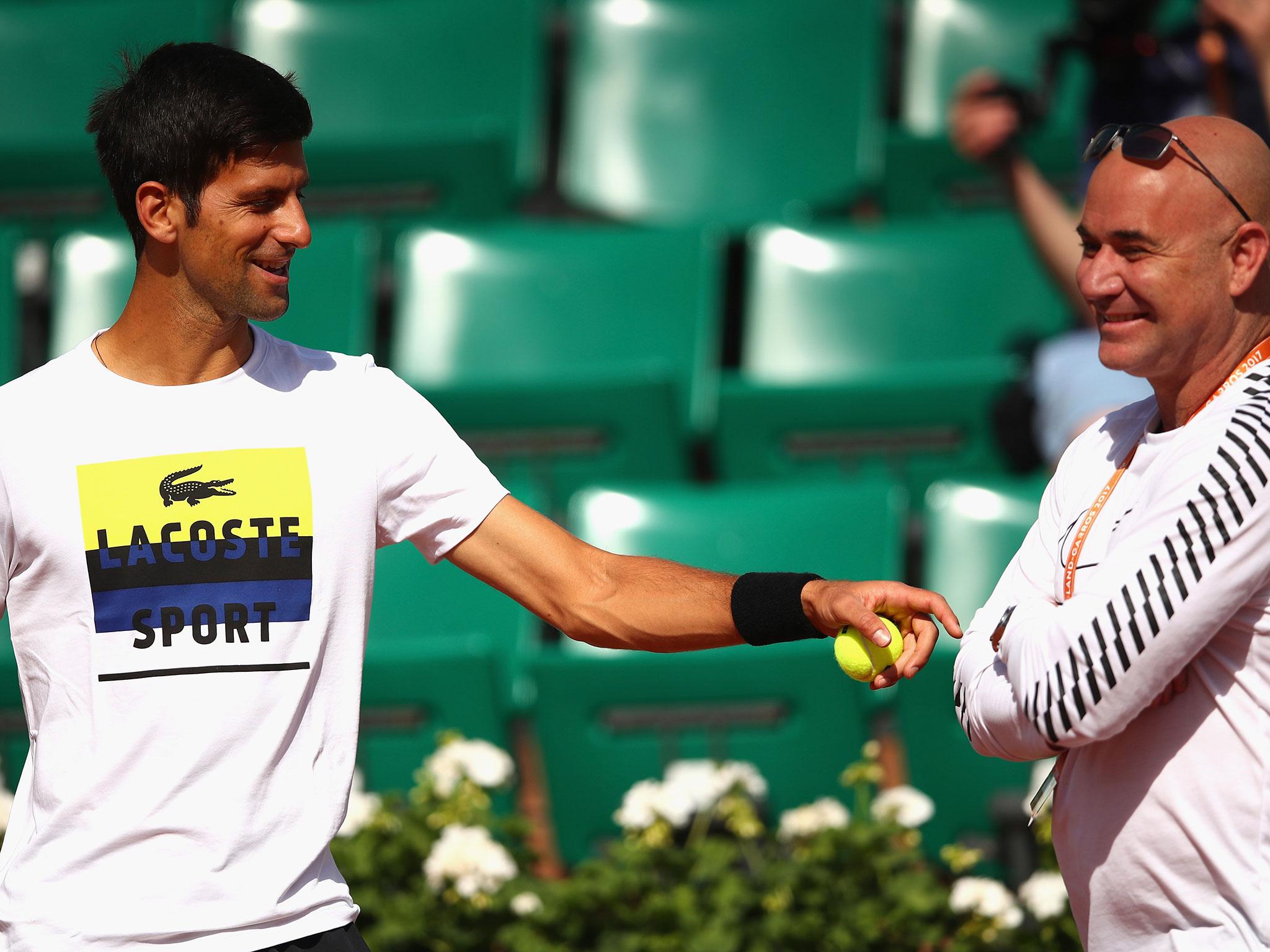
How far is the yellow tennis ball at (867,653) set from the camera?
2.24m

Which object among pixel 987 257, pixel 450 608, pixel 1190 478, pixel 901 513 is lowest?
pixel 450 608

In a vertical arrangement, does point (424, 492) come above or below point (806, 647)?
above

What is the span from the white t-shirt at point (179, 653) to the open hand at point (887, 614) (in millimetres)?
681

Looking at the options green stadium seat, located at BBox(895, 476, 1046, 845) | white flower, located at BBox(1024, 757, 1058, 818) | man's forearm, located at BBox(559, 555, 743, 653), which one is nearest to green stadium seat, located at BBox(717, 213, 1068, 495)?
green stadium seat, located at BBox(895, 476, 1046, 845)

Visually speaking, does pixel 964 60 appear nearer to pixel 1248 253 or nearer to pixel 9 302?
pixel 9 302

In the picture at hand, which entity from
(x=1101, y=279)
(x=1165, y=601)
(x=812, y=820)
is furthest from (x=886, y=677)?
(x=812, y=820)

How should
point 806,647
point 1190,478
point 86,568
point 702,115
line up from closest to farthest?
point 1190,478 < point 86,568 < point 806,647 < point 702,115

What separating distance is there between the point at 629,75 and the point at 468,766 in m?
3.77

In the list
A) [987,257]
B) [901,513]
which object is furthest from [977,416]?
[987,257]

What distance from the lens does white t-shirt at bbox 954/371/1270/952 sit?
1897 millimetres

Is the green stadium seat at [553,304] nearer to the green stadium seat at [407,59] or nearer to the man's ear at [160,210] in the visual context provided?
the green stadium seat at [407,59]

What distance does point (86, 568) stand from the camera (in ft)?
7.00

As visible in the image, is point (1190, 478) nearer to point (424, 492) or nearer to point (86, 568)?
point (424, 492)

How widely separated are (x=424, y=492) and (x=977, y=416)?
2.98 meters
